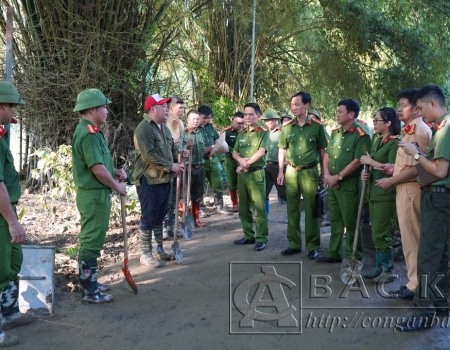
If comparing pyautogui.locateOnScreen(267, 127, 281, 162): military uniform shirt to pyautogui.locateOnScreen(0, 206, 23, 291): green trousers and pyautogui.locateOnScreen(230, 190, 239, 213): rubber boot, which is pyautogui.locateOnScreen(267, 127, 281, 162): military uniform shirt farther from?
pyautogui.locateOnScreen(0, 206, 23, 291): green trousers

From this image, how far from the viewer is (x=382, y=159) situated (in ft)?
15.8

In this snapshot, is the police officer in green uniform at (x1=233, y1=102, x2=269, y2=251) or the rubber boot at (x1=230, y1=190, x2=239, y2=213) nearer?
the police officer in green uniform at (x1=233, y1=102, x2=269, y2=251)

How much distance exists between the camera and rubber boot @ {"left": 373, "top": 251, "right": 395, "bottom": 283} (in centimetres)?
484

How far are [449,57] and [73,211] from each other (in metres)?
8.73

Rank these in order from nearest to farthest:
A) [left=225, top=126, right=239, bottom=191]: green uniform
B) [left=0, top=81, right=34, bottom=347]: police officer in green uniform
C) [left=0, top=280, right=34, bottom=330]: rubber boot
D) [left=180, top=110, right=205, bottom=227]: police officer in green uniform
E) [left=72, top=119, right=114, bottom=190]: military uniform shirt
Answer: [left=0, top=81, right=34, bottom=347]: police officer in green uniform
[left=0, top=280, right=34, bottom=330]: rubber boot
[left=72, top=119, right=114, bottom=190]: military uniform shirt
[left=180, top=110, right=205, bottom=227]: police officer in green uniform
[left=225, top=126, right=239, bottom=191]: green uniform

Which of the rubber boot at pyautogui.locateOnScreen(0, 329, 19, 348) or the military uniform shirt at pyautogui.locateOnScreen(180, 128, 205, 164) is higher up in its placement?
the military uniform shirt at pyautogui.locateOnScreen(180, 128, 205, 164)

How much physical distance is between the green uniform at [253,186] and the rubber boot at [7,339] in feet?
10.8

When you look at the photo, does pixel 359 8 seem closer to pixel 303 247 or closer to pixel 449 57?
pixel 449 57

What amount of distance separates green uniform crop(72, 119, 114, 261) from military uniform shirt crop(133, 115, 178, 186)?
37.3 inches

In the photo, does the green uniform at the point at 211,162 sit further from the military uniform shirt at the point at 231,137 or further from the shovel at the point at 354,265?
the shovel at the point at 354,265

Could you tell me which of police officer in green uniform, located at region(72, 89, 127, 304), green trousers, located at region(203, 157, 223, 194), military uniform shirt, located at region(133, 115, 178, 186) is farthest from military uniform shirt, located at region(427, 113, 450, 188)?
green trousers, located at region(203, 157, 223, 194)

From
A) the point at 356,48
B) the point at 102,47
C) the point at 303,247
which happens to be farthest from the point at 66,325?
the point at 356,48

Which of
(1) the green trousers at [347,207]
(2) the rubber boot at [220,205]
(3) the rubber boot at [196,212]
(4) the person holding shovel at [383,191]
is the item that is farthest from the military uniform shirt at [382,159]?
(2) the rubber boot at [220,205]

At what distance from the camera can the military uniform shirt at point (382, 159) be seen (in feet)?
15.4
